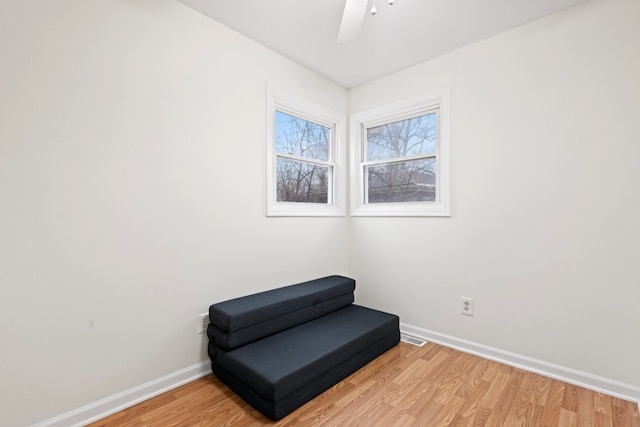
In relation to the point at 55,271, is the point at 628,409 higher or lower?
lower

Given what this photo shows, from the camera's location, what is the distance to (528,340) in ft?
7.16

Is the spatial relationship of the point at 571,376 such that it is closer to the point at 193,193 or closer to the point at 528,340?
the point at 528,340

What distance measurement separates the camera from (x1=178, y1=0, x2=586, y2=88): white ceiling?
2002 millimetres

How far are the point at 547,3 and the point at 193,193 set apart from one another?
2.62m

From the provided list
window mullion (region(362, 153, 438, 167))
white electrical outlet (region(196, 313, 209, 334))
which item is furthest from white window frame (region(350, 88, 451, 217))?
white electrical outlet (region(196, 313, 209, 334))

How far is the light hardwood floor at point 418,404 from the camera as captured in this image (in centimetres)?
164

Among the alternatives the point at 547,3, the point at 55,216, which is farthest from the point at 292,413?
the point at 547,3

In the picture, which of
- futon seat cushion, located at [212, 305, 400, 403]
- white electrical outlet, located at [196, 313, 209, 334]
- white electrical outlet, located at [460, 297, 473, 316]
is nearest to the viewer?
futon seat cushion, located at [212, 305, 400, 403]

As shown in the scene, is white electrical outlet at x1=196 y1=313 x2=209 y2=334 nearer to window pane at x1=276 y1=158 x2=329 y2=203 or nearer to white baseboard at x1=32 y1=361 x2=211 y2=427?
white baseboard at x1=32 y1=361 x2=211 y2=427

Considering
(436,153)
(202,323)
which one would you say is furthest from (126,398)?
(436,153)

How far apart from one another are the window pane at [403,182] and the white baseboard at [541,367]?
47.4 inches

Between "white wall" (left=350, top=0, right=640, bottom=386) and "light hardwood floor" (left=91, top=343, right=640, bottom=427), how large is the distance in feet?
0.88

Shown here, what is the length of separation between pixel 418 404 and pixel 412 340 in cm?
89

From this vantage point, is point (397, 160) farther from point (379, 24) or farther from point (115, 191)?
point (115, 191)
